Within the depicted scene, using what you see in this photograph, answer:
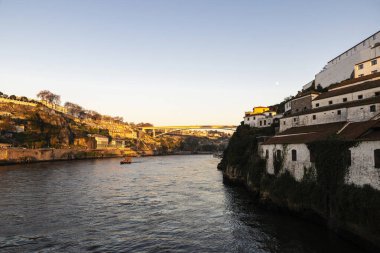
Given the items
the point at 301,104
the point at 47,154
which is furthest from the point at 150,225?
the point at 47,154

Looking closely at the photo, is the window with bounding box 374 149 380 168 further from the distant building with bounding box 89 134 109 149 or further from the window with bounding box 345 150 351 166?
the distant building with bounding box 89 134 109 149

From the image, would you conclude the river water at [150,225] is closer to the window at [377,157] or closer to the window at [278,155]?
the window at [377,157]

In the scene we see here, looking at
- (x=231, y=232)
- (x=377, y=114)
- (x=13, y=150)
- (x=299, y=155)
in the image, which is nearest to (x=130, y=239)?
(x=231, y=232)

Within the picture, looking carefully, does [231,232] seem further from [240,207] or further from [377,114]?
[377,114]

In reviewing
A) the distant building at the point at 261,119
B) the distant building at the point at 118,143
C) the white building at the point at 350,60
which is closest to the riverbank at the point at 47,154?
the distant building at the point at 118,143

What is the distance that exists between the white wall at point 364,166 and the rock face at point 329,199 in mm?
480

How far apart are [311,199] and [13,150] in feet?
326

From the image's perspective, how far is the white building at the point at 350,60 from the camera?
51.0 meters

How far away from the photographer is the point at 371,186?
18406 millimetres

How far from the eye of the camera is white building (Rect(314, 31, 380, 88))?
51.0 m

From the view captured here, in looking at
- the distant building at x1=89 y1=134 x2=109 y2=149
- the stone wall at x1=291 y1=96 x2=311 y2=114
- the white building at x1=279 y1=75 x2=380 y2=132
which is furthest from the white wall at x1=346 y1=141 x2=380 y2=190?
the distant building at x1=89 y1=134 x2=109 y2=149

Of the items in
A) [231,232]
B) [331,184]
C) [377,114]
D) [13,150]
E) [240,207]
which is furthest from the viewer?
[13,150]

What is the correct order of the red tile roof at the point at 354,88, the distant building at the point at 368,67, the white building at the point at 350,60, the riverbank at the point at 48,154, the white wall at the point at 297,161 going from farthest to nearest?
the riverbank at the point at 48,154 → the white building at the point at 350,60 → the distant building at the point at 368,67 → the red tile roof at the point at 354,88 → the white wall at the point at 297,161

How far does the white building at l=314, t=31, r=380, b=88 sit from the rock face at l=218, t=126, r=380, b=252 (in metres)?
33.5
